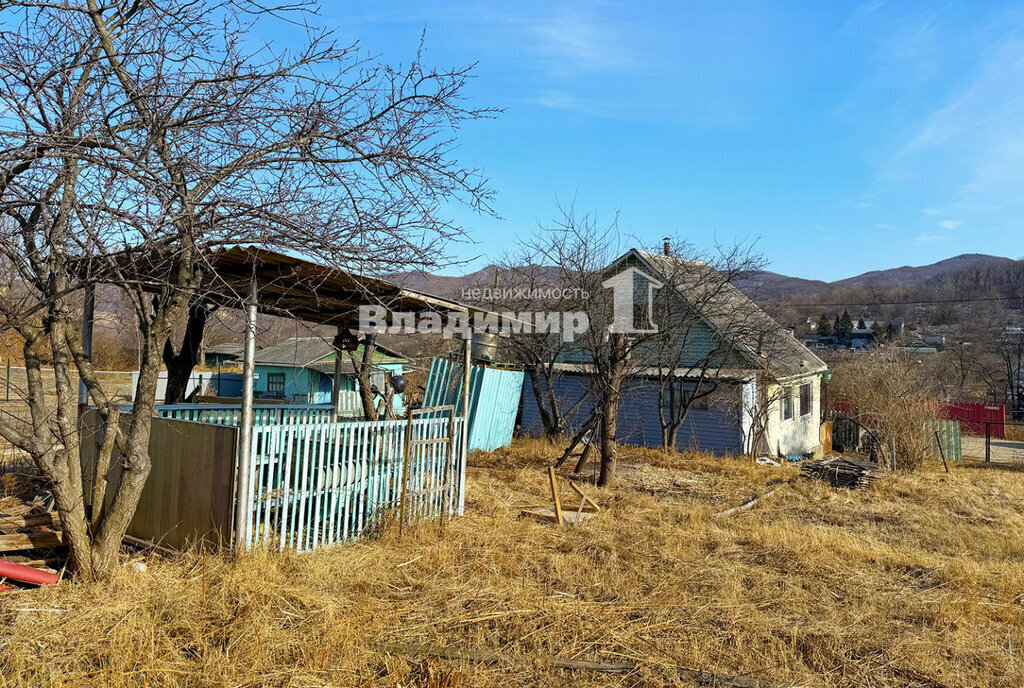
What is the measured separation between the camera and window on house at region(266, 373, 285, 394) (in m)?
26.6

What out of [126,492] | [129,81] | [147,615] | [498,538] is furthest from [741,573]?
[129,81]

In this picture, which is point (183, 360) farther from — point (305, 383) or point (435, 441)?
point (305, 383)

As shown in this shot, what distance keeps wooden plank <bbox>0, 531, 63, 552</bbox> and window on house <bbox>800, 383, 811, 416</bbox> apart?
1952 cm

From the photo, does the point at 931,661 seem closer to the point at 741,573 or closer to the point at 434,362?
the point at 741,573

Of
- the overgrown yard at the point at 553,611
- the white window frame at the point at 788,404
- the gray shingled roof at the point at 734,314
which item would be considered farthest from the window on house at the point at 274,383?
the overgrown yard at the point at 553,611

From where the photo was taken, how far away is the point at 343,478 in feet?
21.1

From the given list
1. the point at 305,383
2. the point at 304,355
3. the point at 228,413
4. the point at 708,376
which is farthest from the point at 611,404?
the point at 305,383

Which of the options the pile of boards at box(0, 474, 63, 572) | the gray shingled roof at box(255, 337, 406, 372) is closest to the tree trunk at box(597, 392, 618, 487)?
the pile of boards at box(0, 474, 63, 572)

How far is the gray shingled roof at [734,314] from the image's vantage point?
16.2 m

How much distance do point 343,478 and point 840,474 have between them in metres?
9.72

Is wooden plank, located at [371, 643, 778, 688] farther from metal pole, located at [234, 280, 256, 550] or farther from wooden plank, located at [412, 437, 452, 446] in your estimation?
wooden plank, located at [412, 437, 452, 446]

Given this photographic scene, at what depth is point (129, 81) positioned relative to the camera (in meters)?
4.36

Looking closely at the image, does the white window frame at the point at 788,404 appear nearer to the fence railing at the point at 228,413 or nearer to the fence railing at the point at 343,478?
the fence railing at the point at 343,478

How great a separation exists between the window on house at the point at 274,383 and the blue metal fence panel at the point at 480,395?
14.0 metres
